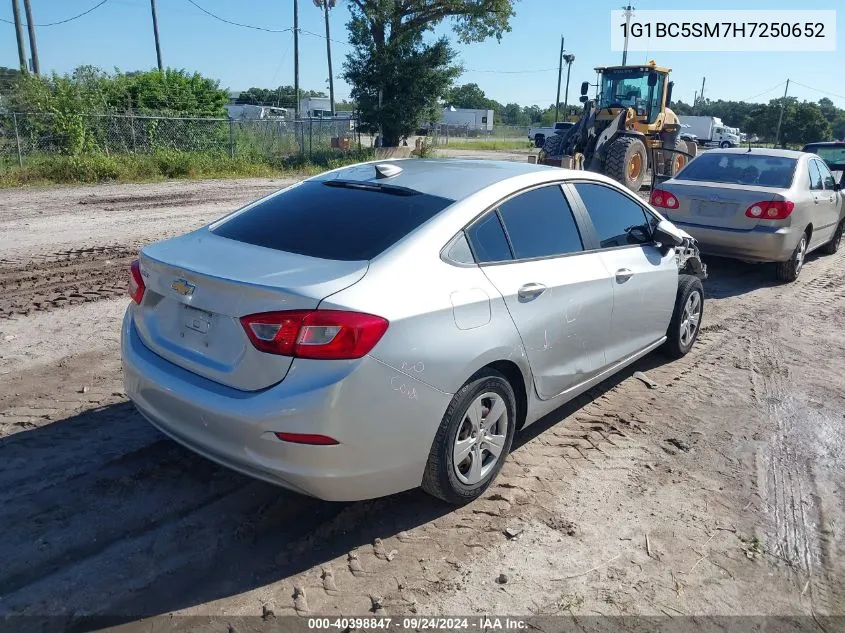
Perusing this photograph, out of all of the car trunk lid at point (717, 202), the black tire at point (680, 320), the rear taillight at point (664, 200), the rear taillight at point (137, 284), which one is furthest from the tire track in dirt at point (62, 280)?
the car trunk lid at point (717, 202)

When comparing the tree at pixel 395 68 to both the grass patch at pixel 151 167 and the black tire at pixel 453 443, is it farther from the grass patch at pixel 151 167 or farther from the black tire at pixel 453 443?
the black tire at pixel 453 443

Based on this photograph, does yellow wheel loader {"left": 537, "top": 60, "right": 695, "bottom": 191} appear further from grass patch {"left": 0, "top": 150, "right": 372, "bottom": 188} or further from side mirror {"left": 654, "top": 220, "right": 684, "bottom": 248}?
side mirror {"left": 654, "top": 220, "right": 684, "bottom": 248}

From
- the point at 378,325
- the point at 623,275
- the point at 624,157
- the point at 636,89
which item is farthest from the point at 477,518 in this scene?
the point at 636,89

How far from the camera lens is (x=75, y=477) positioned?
3.59m

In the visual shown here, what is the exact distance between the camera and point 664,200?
8.71 meters

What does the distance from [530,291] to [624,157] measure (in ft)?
46.2

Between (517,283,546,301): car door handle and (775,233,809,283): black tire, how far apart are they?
6255 mm

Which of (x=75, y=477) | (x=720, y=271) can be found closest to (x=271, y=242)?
(x=75, y=477)

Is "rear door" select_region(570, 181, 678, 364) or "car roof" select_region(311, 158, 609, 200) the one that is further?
"rear door" select_region(570, 181, 678, 364)

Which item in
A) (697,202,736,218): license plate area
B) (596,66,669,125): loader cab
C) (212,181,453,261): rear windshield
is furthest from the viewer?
(596,66,669,125): loader cab

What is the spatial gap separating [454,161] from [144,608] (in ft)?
10.6

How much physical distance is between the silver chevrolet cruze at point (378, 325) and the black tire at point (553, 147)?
13885 millimetres

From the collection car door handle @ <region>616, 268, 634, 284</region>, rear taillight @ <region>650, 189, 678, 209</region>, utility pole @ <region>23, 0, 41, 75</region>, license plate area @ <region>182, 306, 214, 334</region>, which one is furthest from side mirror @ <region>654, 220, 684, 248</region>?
utility pole @ <region>23, 0, 41, 75</region>

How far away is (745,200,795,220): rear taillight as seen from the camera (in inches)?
316
